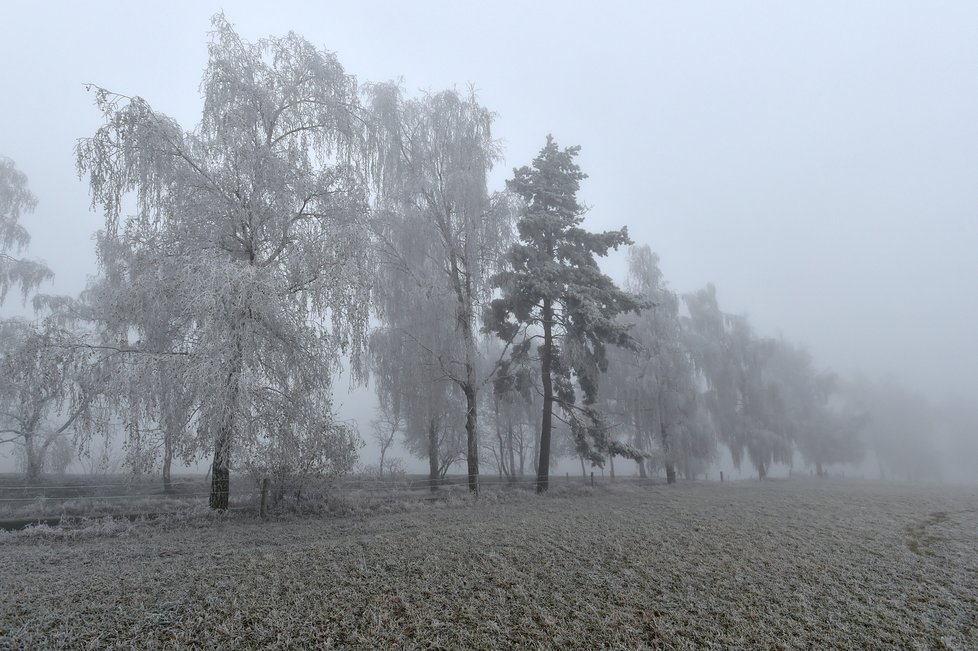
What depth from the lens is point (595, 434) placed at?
16578 mm

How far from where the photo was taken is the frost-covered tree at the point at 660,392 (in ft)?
74.4

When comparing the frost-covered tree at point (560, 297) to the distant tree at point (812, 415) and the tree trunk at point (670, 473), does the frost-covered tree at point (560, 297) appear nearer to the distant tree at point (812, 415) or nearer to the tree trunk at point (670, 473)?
the tree trunk at point (670, 473)

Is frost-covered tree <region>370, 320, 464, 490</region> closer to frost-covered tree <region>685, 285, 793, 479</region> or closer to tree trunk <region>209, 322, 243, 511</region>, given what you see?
tree trunk <region>209, 322, 243, 511</region>

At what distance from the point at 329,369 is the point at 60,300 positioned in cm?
1535

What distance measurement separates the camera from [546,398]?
1662 centimetres

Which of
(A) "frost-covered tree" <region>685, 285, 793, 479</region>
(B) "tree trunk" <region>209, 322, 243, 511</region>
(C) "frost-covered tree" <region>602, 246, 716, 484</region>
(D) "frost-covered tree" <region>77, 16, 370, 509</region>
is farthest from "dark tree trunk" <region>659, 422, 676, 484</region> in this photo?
(B) "tree trunk" <region>209, 322, 243, 511</region>

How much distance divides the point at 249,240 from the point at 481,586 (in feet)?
26.4

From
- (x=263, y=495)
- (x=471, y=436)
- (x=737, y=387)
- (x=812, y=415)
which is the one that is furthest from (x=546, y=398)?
(x=812, y=415)

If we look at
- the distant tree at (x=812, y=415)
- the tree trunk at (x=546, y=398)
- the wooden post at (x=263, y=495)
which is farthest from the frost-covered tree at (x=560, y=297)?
the distant tree at (x=812, y=415)

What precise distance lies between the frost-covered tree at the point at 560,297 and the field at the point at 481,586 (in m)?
6.95

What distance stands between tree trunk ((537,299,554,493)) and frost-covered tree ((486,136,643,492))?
1.3 inches

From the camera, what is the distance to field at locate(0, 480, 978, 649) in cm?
468

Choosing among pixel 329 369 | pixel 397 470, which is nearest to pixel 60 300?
pixel 397 470

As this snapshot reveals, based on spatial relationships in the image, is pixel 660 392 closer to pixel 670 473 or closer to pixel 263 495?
pixel 670 473
